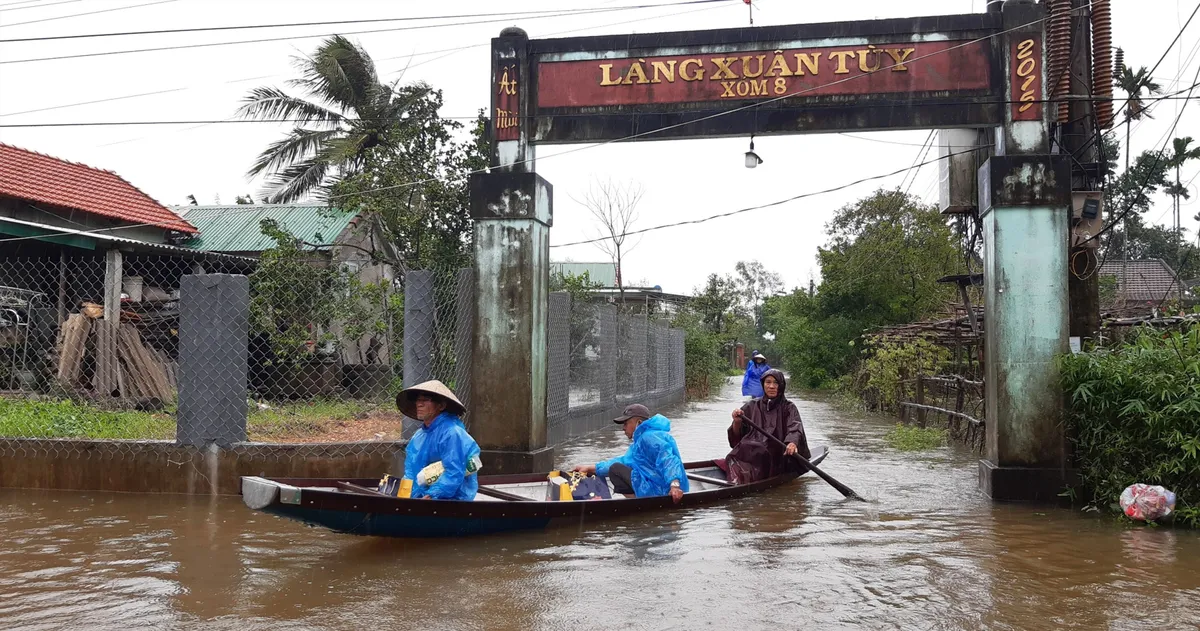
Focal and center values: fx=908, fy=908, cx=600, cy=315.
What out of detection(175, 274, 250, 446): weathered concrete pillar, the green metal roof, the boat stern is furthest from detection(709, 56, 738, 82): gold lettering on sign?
the green metal roof

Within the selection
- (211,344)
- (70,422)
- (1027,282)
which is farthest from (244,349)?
(1027,282)

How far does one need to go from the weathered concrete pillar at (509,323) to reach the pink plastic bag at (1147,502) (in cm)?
549

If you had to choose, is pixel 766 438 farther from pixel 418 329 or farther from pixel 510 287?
pixel 418 329

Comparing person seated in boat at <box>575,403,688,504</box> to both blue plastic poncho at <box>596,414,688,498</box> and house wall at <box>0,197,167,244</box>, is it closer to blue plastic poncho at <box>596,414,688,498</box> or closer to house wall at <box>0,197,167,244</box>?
blue plastic poncho at <box>596,414,688,498</box>

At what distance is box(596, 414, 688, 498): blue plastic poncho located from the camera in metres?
8.30

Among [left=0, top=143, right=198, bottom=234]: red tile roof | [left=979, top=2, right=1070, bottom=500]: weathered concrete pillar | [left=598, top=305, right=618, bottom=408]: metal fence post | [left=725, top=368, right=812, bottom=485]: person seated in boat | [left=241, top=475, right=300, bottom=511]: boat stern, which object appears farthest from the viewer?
[left=0, top=143, right=198, bottom=234]: red tile roof

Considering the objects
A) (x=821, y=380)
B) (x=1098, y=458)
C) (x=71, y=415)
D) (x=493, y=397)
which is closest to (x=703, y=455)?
(x=493, y=397)

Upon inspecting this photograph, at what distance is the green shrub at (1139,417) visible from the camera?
7.72 meters

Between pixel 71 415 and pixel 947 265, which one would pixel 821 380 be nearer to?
pixel 947 265

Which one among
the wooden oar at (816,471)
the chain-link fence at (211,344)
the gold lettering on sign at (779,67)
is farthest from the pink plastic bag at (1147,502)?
the chain-link fence at (211,344)

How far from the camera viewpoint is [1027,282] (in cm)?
881

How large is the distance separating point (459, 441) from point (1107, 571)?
4707 mm

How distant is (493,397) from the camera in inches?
373

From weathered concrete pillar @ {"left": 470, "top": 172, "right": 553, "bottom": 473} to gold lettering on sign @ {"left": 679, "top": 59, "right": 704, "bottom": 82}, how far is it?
1880mm
